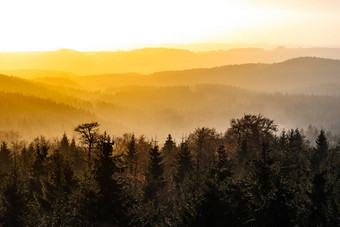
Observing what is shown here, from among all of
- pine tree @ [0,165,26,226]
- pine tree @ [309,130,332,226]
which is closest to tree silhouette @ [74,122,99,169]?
pine tree @ [0,165,26,226]

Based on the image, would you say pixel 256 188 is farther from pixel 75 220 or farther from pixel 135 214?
pixel 75 220

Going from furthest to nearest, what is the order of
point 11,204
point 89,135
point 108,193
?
1. point 89,135
2. point 11,204
3. point 108,193

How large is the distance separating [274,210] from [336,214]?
28.2 ft

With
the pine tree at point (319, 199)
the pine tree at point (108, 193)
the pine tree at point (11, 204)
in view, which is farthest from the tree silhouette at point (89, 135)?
the pine tree at point (319, 199)

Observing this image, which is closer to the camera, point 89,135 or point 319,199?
point 319,199

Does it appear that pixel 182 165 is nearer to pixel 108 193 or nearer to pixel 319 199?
pixel 319 199

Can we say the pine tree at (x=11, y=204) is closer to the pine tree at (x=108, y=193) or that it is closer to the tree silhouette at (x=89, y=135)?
the pine tree at (x=108, y=193)

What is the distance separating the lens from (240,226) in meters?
31.7

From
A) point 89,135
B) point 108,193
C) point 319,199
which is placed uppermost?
point 89,135

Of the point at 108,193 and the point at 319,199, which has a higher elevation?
the point at 108,193

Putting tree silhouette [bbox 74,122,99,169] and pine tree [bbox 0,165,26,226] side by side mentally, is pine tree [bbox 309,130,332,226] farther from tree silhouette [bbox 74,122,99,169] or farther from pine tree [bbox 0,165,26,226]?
pine tree [bbox 0,165,26,226]

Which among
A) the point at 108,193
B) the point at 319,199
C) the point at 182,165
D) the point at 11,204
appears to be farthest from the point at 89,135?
the point at 319,199

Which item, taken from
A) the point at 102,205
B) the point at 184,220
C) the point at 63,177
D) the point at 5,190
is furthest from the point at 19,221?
the point at 184,220

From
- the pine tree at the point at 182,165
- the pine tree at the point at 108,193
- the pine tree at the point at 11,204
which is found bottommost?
the pine tree at the point at 182,165
